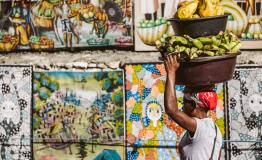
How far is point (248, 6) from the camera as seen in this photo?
8133 millimetres

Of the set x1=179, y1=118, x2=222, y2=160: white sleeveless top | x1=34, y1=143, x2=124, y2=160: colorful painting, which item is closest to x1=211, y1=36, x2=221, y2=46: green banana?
x1=179, y1=118, x2=222, y2=160: white sleeveless top

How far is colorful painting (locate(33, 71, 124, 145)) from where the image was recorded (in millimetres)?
8453

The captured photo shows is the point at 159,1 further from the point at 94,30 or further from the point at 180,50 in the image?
the point at 180,50

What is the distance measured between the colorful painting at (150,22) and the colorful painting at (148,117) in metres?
0.38

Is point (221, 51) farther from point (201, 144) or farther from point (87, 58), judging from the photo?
point (87, 58)

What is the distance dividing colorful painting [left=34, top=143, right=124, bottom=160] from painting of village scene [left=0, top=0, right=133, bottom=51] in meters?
1.49

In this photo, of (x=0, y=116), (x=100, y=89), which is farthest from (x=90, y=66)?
(x=0, y=116)

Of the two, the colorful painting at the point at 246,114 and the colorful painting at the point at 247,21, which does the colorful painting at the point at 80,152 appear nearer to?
the colorful painting at the point at 246,114

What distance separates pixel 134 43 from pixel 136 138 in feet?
4.48

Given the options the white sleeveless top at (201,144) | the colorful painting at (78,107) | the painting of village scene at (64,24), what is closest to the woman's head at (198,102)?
the white sleeveless top at (201,144)

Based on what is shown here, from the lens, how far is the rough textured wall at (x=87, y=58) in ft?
26.9

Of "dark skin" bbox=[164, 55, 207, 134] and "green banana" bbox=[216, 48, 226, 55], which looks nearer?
"dark skin" bbox=[164, 55, 207, 134]

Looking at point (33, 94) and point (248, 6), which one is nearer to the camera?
point (248, 6)

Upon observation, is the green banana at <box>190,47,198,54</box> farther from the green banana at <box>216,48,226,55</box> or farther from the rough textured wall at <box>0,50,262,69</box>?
the rough textured wall at <box>0,50,262,69</box>
